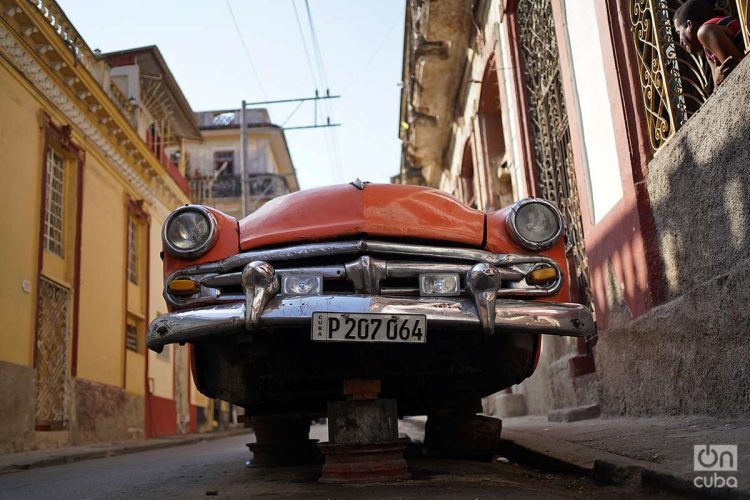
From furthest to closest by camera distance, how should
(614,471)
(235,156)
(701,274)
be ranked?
1. (235,156)
2. (701,274)
3. (614,471)

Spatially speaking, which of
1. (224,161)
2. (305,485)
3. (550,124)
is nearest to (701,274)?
(305,485)

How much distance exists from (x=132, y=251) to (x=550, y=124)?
10012 mm

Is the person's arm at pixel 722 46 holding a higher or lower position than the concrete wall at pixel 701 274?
higher

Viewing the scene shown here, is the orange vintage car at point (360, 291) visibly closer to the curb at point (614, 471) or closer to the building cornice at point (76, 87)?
the curb at point (614, 471)

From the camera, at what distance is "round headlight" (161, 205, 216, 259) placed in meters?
3.41

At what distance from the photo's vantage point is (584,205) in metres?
6.39

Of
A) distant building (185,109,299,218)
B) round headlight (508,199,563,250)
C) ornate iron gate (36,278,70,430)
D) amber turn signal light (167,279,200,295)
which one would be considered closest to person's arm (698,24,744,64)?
round headlight (508,199,563,250)

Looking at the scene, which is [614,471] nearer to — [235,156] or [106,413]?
[106,413]

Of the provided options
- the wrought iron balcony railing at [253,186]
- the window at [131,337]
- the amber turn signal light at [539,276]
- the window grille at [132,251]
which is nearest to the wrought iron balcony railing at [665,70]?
the amber turn signal light at [539,276]

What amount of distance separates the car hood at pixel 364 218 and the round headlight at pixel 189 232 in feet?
0.54

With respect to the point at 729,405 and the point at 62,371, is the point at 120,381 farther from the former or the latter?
the point at 729,405

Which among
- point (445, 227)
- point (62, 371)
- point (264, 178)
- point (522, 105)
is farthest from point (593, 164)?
point (264, 178)

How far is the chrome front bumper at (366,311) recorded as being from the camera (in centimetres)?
297

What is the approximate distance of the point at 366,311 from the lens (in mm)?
2959
